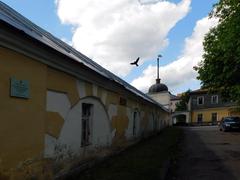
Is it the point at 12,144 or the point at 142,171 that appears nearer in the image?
the point at 12,144

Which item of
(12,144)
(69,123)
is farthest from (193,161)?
(12,144)

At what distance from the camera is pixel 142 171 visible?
9.95 meters

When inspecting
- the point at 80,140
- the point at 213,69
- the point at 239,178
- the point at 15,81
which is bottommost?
the point at 239,178

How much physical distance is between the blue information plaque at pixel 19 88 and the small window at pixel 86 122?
372 centimetres

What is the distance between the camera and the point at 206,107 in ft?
239

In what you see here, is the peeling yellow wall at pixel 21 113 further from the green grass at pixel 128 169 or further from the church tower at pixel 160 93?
→ the church tower at pixel 160 93

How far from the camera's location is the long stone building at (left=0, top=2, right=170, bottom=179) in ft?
20.3

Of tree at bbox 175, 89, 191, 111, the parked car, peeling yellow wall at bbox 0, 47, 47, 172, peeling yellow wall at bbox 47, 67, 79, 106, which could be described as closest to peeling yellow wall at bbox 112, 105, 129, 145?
peeling yellow wall at bbox 47, 67, 79, 106

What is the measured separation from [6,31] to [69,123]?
3617mm

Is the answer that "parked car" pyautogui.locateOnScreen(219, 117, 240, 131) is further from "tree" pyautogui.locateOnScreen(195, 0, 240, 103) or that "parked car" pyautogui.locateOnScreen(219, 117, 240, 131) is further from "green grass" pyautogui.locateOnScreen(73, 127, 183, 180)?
"green grass" pyautogui.locateOnScreen(73, 127, 183, 180)

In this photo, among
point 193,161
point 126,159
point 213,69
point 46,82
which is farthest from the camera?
point 213,69

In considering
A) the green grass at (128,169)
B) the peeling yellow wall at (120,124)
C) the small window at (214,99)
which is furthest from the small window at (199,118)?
the green grass at (128,169)

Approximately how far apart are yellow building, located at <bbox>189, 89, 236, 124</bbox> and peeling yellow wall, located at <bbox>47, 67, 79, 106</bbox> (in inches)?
2410

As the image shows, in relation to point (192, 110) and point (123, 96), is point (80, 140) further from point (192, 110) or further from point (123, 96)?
point (192, 110)
